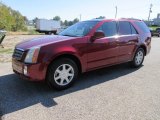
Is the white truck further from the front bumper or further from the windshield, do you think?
the front bumper

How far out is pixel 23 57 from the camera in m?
4.22

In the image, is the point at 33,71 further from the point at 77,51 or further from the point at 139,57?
the point at 139,57

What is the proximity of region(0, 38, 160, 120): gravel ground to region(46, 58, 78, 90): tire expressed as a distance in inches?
6.6

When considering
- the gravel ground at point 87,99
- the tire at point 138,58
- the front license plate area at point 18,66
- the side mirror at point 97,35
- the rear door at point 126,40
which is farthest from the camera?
the tire at point 138,58

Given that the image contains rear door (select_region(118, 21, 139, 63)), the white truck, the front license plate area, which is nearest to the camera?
the front license plate area

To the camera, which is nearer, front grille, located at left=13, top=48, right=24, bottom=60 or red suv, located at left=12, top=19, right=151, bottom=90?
red suv, located at left=12, top=19, right=151, bottom=90

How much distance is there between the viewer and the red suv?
4.15 meters

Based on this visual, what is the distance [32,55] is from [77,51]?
109 cm

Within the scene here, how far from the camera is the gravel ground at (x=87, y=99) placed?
11.2ft

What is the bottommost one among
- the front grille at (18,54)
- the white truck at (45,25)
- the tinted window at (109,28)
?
the front grille at (18,54)

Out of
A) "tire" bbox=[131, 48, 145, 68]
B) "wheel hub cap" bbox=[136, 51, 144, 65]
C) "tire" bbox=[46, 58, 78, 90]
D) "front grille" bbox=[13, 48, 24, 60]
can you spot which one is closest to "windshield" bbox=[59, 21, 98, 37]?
"tire" bbox=[46, 58, 78, 90]

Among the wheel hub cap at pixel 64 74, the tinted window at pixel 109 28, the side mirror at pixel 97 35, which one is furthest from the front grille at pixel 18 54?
the tinted window at pixel 109 28

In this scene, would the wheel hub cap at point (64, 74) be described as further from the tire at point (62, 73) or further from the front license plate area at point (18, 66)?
the front license plate area at point (18, 66)

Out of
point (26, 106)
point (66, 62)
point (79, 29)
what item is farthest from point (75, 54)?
point (26, 106)
